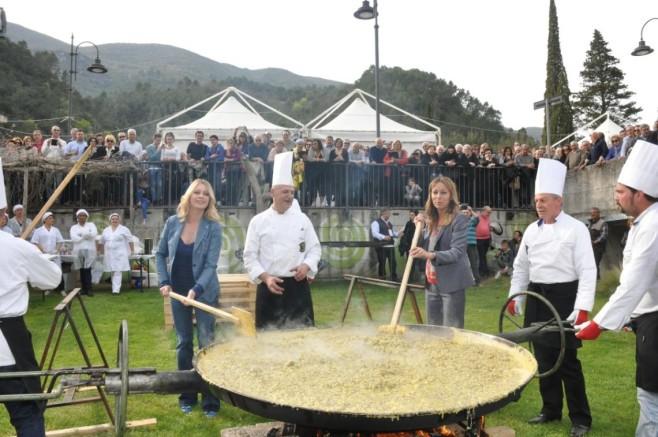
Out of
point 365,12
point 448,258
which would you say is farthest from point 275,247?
point 365,12

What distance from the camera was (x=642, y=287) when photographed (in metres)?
2.69

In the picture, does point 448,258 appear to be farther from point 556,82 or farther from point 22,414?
point 556,82

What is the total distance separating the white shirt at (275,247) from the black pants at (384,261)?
785cm

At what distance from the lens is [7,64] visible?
40.3 metres

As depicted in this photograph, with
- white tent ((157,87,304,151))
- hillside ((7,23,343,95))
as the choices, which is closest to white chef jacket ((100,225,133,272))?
white tent ((157,87,304,151))

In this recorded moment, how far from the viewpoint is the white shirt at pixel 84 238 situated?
10.8 meters

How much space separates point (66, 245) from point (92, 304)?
88.8 inches

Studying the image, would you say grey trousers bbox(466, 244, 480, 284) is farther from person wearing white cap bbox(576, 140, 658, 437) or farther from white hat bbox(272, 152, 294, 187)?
person wearing white cap bbox(576, 140, 658, 437)

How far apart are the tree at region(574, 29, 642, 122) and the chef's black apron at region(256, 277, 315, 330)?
50.2m

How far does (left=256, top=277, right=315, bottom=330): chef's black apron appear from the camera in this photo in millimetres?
4172

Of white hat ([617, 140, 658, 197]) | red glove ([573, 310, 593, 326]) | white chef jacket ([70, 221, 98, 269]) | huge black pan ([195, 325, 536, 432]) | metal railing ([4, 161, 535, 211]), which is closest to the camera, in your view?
huge black pan ([195, 325, 536, 432])

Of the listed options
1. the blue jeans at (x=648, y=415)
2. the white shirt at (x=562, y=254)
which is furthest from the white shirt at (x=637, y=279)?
the white shirt at (x=562, y=254)

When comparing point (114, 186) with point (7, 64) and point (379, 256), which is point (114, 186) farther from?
point (7, 64)

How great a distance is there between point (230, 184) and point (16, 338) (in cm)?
939
